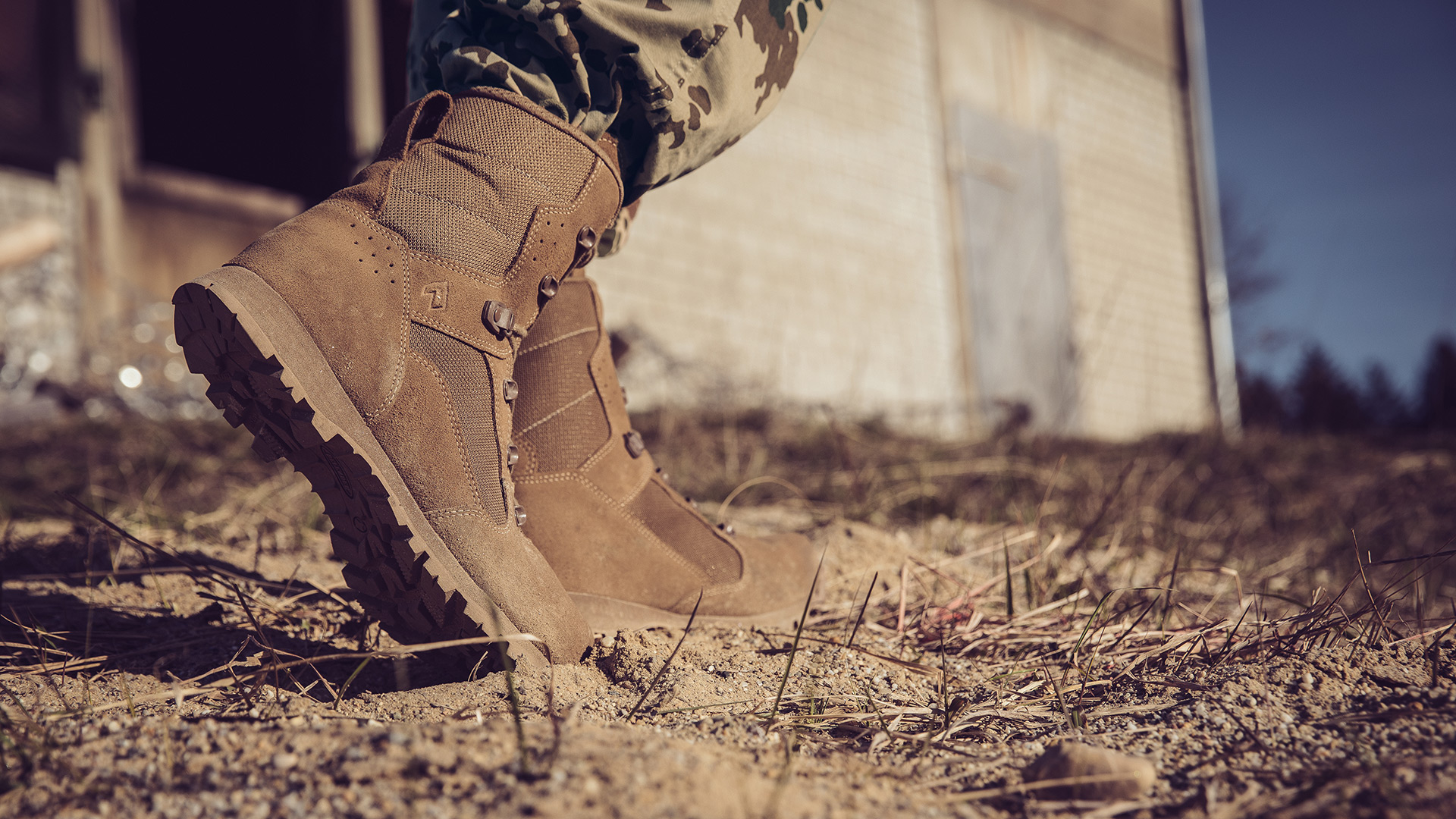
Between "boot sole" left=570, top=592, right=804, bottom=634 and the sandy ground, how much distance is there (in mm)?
40

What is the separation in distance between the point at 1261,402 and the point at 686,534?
9.64 m

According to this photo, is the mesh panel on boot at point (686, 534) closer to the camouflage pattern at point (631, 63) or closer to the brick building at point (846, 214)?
the camouflage pattern at point (631, 63)

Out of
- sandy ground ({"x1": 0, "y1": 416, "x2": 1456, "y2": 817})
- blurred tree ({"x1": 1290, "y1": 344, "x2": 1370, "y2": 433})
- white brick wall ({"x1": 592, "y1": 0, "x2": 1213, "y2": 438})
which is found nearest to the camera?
sandy ground ({"x1": 0, "y1": 416, "x2": 1456, "y2": 817})

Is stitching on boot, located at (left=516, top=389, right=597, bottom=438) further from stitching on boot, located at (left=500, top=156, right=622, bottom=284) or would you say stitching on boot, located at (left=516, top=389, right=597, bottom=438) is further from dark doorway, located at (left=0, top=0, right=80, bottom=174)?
dark doorway, located at (left=0, top=0, right=80, bottom=174)

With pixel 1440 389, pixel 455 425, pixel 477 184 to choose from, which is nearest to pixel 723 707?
pixel 455 425

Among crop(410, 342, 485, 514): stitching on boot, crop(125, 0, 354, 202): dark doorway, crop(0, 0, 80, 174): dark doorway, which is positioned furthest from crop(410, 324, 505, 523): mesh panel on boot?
crop(0, 0, 80, 174): dark doorway

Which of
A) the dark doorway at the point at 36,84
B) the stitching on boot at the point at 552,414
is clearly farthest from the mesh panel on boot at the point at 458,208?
the dark doorway at the point at 36,84

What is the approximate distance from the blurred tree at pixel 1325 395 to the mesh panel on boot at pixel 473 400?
12.3m

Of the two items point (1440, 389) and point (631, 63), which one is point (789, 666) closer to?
point (631, 63)

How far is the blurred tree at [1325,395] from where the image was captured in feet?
39.3

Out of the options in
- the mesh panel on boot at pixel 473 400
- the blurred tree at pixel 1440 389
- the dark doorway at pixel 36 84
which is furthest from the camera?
the blurred tree at pixel 1440 389

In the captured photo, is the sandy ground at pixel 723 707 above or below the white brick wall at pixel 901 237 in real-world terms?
below

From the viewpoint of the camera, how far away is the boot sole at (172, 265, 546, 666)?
101 cm

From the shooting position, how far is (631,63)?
3.91 ft
